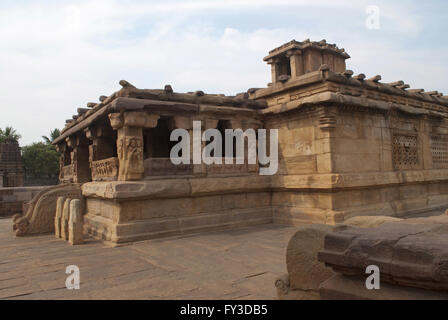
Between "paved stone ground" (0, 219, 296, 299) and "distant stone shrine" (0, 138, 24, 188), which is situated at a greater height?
"distant stone shrine" (0, 138, 24, 188)

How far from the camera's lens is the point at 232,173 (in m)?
7.93

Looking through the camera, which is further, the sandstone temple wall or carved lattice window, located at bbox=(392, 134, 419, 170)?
the sandstone temple wall

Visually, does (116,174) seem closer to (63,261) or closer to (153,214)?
(153,214)

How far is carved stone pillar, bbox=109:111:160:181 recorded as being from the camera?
21.7ft

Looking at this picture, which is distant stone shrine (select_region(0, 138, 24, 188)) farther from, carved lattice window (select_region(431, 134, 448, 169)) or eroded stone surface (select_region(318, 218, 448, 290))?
eroded stone surface (select_region(318, 218, 448, 290))

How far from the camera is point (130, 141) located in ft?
21.8

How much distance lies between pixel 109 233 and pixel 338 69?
1285cm

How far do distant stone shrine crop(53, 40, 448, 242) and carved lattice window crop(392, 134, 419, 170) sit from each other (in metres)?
0.03

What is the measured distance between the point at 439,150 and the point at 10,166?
→ 2442 centimetres

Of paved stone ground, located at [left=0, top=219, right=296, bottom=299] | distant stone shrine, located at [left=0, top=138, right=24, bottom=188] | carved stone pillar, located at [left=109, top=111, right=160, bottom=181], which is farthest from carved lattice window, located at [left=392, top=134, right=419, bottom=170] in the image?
distant stone shrine, located at [left=0, top=138, right=24, bottom=188]

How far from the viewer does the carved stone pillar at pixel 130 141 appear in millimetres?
6613

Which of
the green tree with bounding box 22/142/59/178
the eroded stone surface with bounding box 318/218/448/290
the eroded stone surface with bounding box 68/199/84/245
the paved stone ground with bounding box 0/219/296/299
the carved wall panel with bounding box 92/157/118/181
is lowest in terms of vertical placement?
the paved stone ground with bounding box 0/219/296/299

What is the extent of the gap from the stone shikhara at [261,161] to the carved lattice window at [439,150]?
57 cm

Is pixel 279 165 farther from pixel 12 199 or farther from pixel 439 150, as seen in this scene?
pixel 12 199
